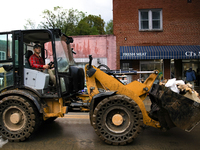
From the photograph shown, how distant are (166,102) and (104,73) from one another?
1.62 m

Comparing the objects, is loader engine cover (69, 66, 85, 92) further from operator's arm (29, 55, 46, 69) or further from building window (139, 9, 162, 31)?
building window (139, 9, 162, 31)

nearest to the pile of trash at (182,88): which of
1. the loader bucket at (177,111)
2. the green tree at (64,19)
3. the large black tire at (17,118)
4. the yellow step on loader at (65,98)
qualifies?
the yellow step on loader at (65,98)

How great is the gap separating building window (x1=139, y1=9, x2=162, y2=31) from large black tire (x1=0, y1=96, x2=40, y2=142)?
1312 cm

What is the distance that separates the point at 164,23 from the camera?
609 inches

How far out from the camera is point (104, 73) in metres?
4.83

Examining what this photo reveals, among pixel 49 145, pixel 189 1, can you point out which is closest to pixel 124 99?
pixel 49 145

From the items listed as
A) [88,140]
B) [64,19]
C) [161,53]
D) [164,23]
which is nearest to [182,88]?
[88,140]

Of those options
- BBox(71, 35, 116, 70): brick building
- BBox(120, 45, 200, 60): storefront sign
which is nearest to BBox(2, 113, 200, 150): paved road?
BBox(120, 45, 200, 60): storefront sign

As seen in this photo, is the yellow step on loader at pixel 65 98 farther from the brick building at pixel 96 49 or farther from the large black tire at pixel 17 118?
the brick building at pixel 96 49

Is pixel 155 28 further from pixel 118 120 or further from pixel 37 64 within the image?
pixel 118 120

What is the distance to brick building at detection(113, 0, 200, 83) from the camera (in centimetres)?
1530

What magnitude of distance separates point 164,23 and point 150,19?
1.16 m

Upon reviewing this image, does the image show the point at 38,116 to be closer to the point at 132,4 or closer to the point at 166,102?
the point at 166,102

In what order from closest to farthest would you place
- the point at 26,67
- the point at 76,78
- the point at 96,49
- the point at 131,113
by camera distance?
the point at 131,113 → the point at 26,67 → the point at 76,78 → the point at 96,49
